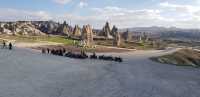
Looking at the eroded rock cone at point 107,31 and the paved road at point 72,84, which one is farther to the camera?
the eroded rock cone at point 107,31

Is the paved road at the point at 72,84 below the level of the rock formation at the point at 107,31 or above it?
below

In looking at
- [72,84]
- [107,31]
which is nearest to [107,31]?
[107,31]

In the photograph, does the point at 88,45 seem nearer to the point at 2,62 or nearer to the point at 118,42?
the point at 118,42

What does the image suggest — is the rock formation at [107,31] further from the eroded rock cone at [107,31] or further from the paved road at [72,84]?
the paved road at [72,84]

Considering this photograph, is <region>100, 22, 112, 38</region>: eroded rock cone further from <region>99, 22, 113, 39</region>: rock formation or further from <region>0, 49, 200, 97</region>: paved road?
<region>0, 49, 200, 97</region>: paved road

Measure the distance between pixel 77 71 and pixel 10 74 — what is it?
850 cm

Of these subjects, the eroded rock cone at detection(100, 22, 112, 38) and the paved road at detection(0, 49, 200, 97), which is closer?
the paved road at detection(0, 49, 200, 97)

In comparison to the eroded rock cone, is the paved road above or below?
below

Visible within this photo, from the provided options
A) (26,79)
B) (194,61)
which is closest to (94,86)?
(26,79)

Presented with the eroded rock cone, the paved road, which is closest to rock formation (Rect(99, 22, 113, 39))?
the eroded rock cone

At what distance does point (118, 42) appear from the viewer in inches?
4063

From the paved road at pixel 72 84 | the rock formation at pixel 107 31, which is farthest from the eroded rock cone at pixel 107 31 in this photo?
the paved road at pixel 72 84

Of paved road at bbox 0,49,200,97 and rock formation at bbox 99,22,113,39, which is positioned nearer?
paved road at bbox 0,49,200,97

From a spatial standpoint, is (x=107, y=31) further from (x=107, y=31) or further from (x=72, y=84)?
(x=72, y=84)
